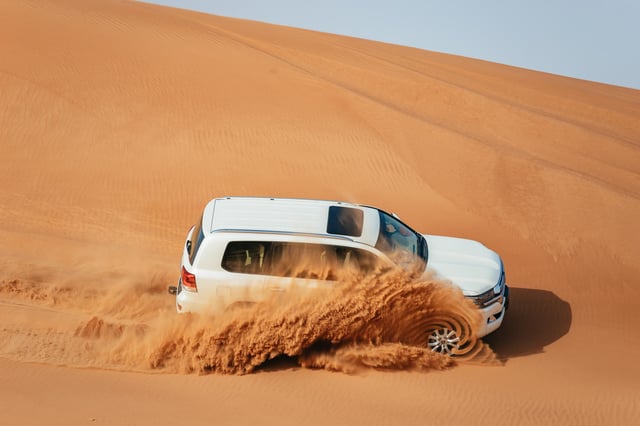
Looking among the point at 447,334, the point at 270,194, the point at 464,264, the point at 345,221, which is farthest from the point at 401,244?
the point at 270,194

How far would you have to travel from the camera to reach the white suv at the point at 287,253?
8609 mm

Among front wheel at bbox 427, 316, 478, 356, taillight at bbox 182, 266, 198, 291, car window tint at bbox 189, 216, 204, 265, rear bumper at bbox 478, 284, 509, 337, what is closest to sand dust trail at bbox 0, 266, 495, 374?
front wheel at bbox 427, 316, 478, 356

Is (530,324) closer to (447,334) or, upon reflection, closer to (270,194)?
(447,334)

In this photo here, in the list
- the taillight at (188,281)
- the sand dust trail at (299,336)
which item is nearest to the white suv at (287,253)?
the taillight at (188,281)

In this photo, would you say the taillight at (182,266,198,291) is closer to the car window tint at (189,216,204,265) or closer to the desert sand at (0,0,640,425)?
the car window tint at (189,216,204,265)

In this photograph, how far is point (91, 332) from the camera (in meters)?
9.24

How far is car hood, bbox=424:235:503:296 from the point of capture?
906 cm

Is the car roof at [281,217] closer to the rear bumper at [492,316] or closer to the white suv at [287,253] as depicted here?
the white suv at [287,253]

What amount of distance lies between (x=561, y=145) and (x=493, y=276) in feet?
31.3

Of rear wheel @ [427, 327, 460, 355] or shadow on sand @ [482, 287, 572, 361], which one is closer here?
rear wheel @ [427, 327, 460, 355]

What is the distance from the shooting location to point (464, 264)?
948cm

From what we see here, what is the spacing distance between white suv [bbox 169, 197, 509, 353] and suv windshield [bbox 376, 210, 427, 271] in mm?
17

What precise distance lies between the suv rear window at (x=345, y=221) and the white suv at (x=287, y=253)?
0.04 feet

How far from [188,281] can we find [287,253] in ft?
4.04
